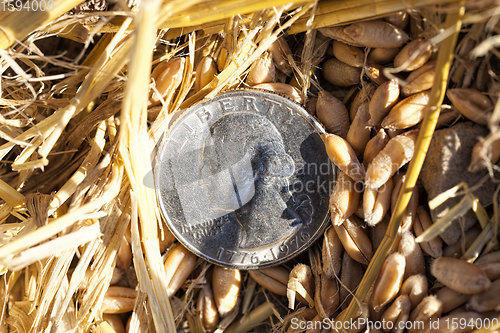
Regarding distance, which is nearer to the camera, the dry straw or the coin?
the dry straw

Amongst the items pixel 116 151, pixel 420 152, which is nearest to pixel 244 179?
pixel 116 151

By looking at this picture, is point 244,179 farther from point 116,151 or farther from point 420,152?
point 420,152

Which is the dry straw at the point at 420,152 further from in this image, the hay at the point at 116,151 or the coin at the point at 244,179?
the coin at the point at 244,179

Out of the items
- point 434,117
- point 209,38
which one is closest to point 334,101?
point 434,117

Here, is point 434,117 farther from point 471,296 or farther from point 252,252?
point 252,252

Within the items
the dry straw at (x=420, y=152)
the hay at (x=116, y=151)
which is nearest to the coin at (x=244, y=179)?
the hay at (x=116, y=151)

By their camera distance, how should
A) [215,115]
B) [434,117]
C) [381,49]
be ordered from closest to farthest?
[434,117] → [381,49] → [215,115]

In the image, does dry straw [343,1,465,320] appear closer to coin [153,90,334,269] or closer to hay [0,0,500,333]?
hay [0,0,500,333]

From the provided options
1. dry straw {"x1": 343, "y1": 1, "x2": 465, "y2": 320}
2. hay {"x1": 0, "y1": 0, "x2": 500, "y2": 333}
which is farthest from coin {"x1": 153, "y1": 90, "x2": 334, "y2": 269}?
dry straw {"x1": 343, "y1": 1, "x2": 465, "y2": 320}
